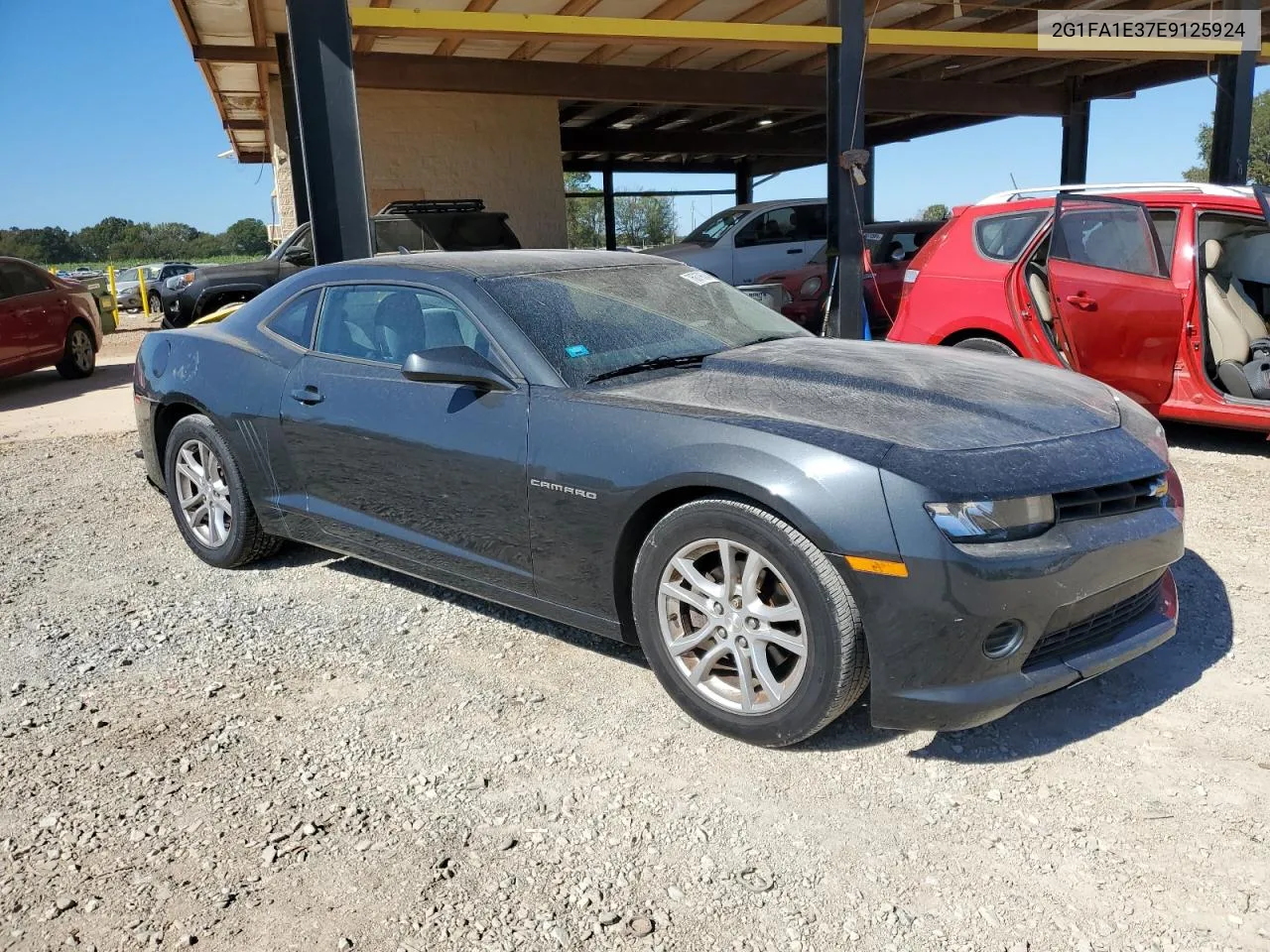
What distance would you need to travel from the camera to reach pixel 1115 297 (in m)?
6.15

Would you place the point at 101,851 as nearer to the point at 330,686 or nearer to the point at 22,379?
the point at 330,686

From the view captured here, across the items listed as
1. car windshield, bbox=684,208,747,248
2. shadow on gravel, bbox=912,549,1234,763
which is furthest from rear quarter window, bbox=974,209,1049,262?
car windshield, bbox=684,208,747,248

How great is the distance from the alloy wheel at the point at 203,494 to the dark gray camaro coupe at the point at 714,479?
0.20 meters

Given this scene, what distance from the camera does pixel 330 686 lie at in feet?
11.2

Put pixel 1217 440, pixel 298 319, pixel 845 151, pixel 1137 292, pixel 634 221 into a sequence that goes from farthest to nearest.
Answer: pixel 634 221 → pixel 845 151 → pixel 1217 440 → pixel 1137 292 → pixel 298 319

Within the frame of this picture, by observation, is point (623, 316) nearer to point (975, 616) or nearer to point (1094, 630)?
point (975, 616)

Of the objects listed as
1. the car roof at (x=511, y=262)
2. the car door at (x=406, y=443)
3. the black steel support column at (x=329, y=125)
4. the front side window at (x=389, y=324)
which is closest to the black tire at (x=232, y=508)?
the car door at (x=406, y=443)

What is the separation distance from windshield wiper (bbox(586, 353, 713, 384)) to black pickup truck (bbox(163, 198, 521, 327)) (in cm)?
820

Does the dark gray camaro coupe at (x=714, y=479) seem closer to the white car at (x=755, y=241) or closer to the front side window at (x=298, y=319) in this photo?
the front side window at (x=298, y=319)

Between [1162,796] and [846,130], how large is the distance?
784 centimetres

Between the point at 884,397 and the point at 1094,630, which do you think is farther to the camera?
the point at 884,397

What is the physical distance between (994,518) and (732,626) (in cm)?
79

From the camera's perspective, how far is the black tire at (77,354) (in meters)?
11.8

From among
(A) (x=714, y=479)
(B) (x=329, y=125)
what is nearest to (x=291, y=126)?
(B) (x=329, y=125)
